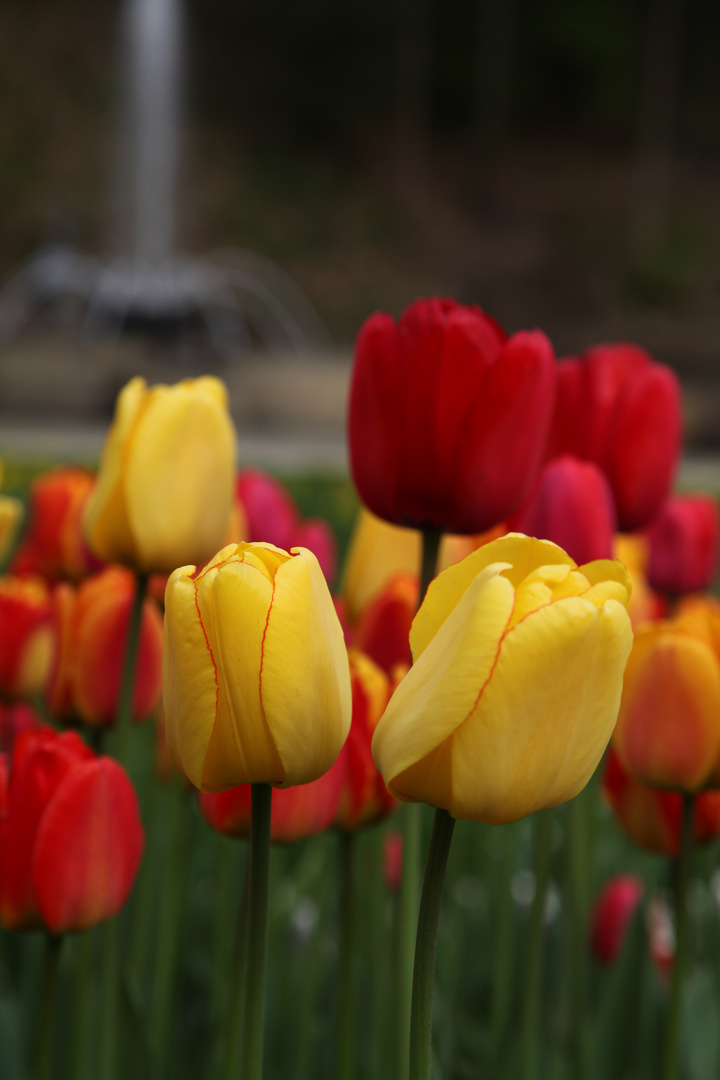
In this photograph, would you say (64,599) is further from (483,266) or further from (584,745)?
(483,266)

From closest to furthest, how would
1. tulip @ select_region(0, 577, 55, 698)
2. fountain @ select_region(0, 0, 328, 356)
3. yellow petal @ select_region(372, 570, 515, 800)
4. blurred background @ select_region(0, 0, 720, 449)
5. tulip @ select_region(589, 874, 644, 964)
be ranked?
yellow petal @ select_region(372, 570, 515, 800), tulip @ select_region(0, 577, 55, 698), tulip @ select_region(589, 874, 644, 964), fountain @ select_region(0, 0, 328, 356), blurred background @ select_region(0, 0, 720, 449)

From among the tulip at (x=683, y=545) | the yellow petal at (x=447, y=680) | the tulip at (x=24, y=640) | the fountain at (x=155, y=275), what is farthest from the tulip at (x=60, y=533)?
the fountain at (x=155, y=275)

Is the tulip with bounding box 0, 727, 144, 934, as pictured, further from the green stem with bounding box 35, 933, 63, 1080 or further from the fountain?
the fountain

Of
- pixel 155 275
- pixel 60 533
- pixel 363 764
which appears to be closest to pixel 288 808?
pixel 363 764

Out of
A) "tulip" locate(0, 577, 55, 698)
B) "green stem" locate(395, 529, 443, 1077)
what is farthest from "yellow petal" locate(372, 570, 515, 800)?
"tulip" locate(0, 577, 55, 698)

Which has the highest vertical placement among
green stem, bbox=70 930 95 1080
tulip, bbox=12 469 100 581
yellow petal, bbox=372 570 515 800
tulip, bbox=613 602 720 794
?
tulip, bbox=12 469 100 581

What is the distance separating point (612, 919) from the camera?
3.75ft

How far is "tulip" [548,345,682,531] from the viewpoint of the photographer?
2.96ft

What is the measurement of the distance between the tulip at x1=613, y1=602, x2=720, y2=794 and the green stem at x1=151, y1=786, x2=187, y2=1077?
36cm

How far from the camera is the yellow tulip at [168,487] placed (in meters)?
0.77

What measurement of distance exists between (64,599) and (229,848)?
26 centimetres

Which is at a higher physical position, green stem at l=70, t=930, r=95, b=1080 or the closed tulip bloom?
the closed tulip bloom

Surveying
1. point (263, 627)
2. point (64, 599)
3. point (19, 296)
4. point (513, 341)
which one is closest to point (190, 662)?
point (263, 627)

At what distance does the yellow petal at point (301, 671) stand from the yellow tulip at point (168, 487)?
0.33 metres
